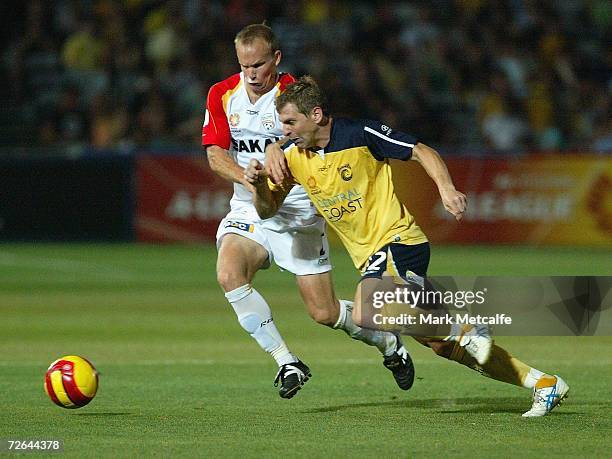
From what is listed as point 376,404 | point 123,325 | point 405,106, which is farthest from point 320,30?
point 376,404

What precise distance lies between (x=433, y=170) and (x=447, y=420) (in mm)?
1467

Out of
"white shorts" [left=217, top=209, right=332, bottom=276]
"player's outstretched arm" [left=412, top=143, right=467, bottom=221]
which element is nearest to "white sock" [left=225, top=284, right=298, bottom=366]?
"white shorts" [left=217, top=209, right=332, bottom=276]

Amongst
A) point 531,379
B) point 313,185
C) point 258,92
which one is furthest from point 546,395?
point 258,92

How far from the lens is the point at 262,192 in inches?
296

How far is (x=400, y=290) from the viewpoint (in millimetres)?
6801

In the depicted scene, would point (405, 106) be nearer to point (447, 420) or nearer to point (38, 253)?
point (38, 253)

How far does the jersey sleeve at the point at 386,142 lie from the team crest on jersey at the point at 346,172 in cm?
18

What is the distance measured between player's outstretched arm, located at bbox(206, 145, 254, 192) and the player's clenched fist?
1.74 ft

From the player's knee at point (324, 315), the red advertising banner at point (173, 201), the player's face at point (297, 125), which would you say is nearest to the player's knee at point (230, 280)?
the player's knee at point (324, 315)

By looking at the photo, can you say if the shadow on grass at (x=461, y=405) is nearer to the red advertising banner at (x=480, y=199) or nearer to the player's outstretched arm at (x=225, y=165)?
the player's outstretched arm at (x=225, y=165)

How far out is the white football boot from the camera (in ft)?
24.2

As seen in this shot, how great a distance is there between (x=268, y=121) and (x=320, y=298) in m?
Result: 1.24

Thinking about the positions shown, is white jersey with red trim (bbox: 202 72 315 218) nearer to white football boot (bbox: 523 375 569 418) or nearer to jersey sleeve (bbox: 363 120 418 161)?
jersey sleeve (bbox: 363 120 418 161)

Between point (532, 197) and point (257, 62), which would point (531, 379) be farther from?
point (532, 197)
